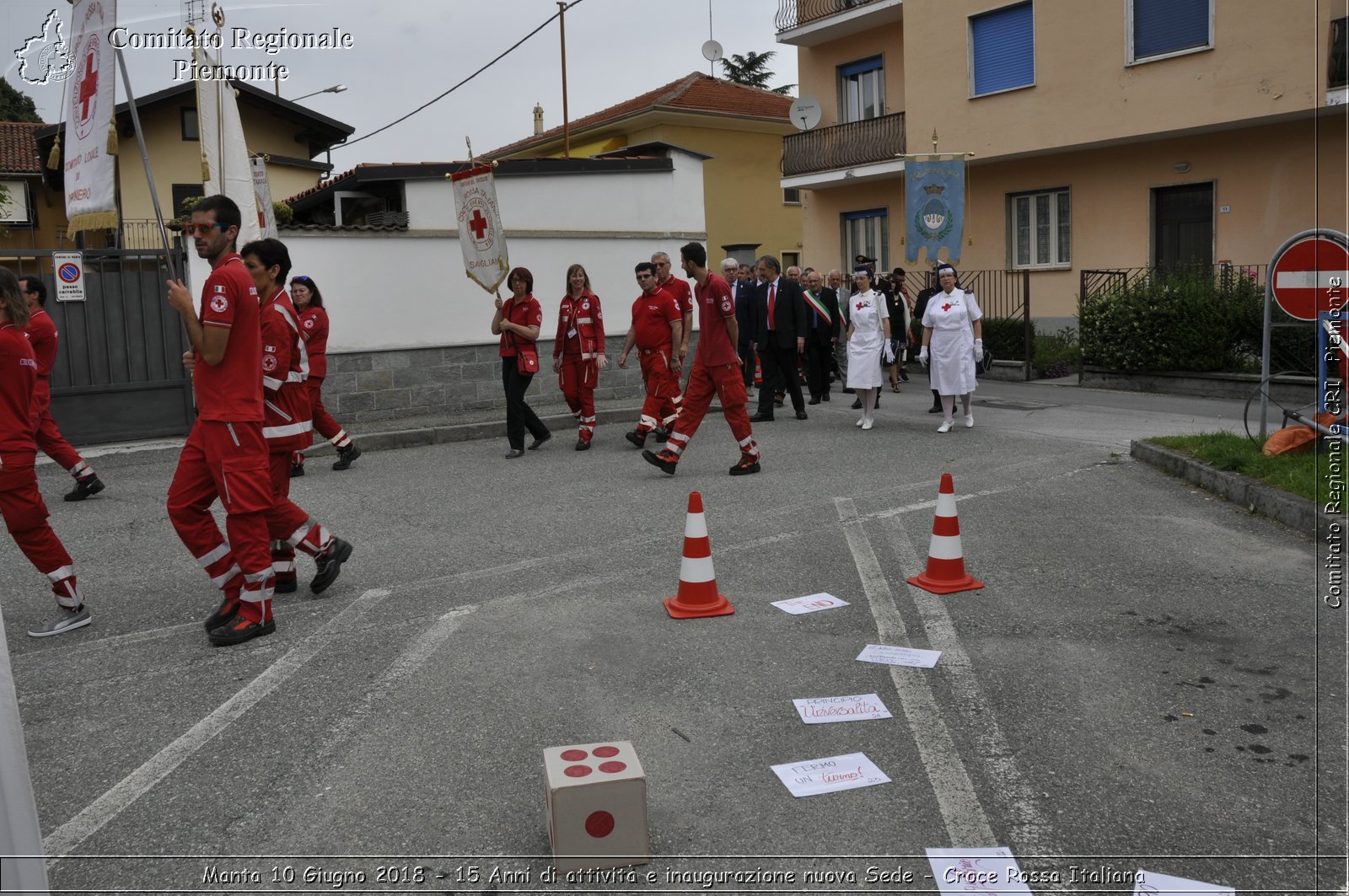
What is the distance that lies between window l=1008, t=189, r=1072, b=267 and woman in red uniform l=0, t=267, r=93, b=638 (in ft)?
68.5

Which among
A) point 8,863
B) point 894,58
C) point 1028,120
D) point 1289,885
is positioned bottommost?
point 1289,885

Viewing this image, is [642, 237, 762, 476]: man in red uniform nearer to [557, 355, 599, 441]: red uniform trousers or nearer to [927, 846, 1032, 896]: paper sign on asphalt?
[557, 355, 599, 441]: red uniform trousers

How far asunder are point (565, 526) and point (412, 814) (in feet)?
15.1

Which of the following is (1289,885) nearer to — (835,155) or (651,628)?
(651,628)

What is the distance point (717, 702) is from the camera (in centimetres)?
461

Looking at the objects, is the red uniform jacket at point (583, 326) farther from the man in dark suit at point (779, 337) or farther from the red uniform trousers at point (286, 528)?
the red uniform trousers at point (286, 528)

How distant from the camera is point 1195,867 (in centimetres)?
326

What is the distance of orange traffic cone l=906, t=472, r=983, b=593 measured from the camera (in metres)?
6.22

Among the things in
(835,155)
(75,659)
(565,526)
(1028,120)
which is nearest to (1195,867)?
(75,659)

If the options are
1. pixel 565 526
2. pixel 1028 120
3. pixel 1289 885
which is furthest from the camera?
pixel 1028 120

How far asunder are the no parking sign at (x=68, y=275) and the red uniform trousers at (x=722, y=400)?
7.85 meters

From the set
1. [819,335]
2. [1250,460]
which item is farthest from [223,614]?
[819,335]

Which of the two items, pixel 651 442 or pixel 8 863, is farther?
pixel 651 442

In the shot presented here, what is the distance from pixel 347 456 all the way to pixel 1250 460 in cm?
835
